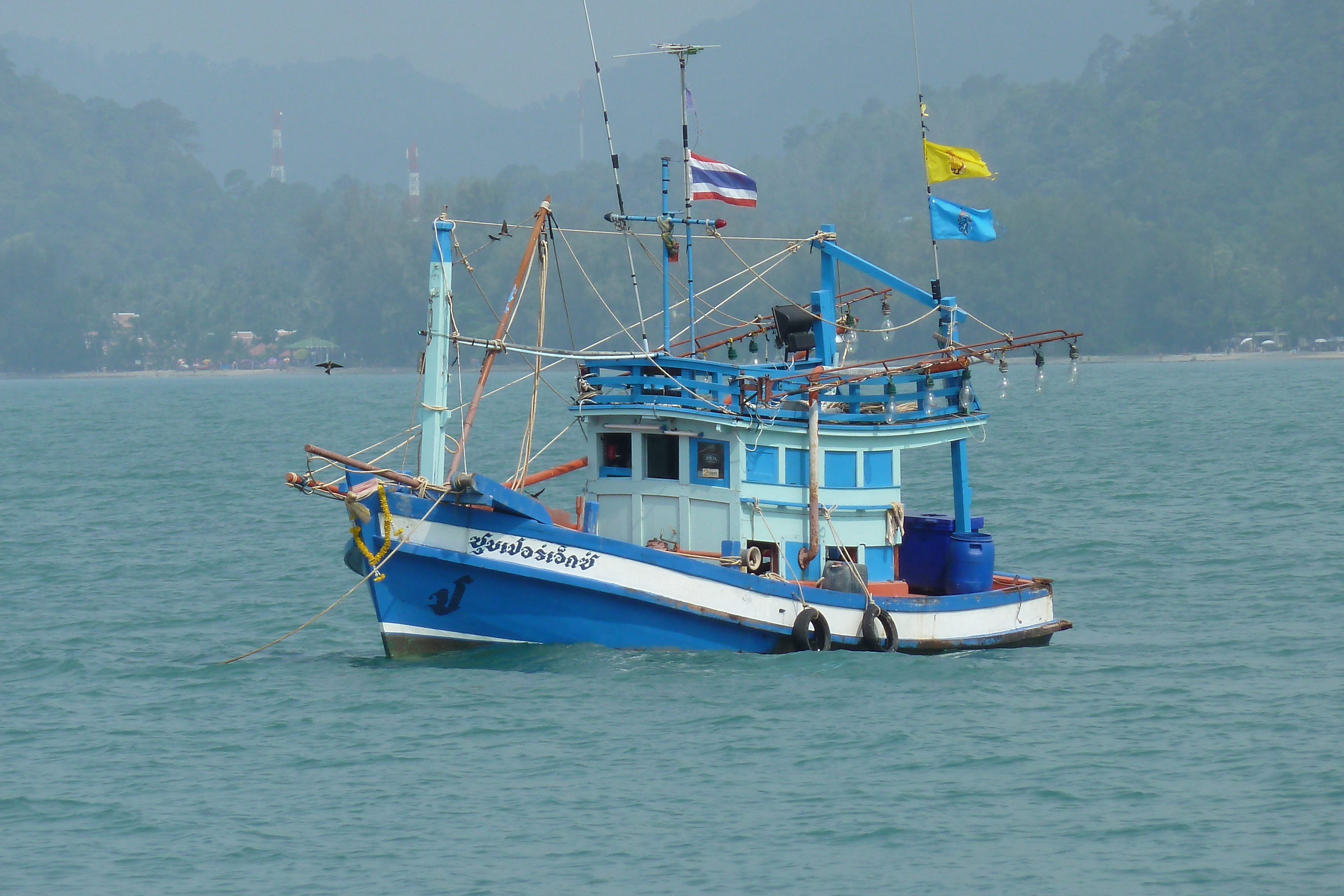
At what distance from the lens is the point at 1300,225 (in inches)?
6289

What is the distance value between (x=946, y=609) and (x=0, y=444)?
66.1 metres

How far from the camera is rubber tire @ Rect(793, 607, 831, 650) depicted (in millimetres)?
24078

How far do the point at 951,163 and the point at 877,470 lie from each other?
491cm

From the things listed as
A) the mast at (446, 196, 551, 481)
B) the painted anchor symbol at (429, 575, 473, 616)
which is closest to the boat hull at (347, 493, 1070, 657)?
the painted anchor symbol at (429, 575, 473, 616)

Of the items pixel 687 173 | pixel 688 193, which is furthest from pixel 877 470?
pixel 687 173

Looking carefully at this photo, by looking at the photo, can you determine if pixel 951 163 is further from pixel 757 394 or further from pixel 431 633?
pixel 431 633

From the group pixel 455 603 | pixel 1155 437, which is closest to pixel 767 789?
pixel 455 603

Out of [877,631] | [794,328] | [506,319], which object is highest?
[794,328]

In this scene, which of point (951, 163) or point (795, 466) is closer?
point (795, 466)

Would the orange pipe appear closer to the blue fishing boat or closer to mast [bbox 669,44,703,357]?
the blue fishing boat

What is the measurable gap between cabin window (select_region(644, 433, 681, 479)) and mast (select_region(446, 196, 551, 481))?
8.61 ft

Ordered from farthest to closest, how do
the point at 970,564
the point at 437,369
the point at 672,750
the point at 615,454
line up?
the point at 970,564
the point at 615,454
the point at 437,369
the point at 672,750

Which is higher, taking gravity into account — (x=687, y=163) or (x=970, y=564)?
(x=687, y=163)

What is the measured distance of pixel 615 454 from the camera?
2542 cm
